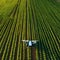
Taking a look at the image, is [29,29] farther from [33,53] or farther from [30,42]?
[33,53]

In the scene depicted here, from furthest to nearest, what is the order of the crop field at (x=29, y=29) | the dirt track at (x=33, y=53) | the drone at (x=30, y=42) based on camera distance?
the drone at (x=30, y=42) → the crop field at (x=29, y=29) → the dirt track at (x=33, y=53)

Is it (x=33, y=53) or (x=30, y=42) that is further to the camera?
(x=30, y=42)

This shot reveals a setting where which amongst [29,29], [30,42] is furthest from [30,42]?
[29,29]

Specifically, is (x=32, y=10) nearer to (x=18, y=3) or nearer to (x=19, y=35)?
(x=18, y=3)

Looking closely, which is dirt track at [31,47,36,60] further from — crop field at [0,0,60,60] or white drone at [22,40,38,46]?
white drone at [22,40,38,46]

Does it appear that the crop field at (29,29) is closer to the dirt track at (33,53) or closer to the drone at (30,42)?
the dirt track at (33,53)

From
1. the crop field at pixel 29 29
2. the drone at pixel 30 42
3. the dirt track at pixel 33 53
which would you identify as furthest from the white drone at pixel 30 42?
the dirt track at pixel 33 53

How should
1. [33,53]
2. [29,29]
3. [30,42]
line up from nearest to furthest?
[33,53]
[30,42]
[29,29]

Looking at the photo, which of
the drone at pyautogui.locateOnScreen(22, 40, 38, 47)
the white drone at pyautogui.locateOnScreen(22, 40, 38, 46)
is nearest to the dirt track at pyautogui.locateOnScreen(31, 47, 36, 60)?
the drone at pyautogui.locateOnScreen(22, 40, 38, 47)
